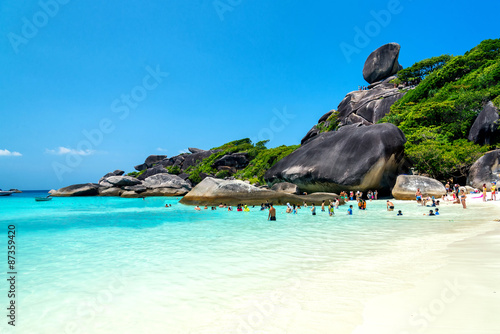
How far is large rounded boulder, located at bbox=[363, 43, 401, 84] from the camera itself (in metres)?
47.4

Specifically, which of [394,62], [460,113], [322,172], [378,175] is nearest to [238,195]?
[322,172]

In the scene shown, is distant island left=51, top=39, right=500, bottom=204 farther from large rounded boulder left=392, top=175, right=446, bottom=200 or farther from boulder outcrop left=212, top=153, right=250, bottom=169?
boulder outcrop left=212, top=153, right=250, bottom=169

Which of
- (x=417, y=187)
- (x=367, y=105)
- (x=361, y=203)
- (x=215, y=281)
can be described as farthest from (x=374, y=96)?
(x=215, y=281)

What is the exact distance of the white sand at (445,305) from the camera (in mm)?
2799

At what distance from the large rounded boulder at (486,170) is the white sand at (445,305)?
18928 millimetres

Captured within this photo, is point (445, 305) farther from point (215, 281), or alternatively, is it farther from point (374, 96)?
point (374, 96)

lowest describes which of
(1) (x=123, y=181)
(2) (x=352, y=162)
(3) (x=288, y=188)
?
(3) (x=288, y=188)

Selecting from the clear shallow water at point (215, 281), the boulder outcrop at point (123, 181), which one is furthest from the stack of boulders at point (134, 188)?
the clear shallow water at point (215, 281)

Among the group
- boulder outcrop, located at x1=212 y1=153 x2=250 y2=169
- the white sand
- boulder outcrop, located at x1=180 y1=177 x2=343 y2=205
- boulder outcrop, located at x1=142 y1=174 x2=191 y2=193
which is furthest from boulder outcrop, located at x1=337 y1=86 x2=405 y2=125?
the white sand

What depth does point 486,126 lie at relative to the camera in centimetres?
2364

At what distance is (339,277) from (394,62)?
5142 cm

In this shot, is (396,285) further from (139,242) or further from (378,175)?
(378,175)

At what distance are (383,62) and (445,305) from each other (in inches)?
2053

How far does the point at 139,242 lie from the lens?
860cm
